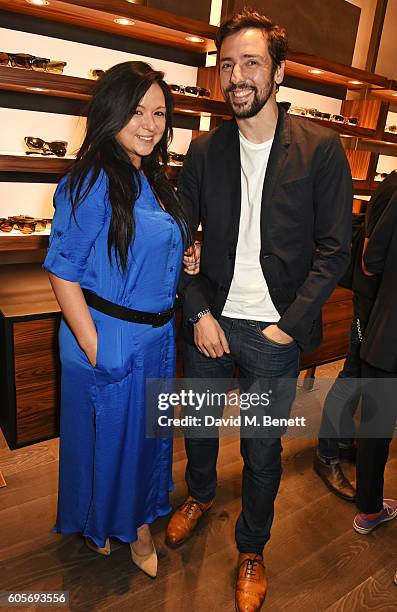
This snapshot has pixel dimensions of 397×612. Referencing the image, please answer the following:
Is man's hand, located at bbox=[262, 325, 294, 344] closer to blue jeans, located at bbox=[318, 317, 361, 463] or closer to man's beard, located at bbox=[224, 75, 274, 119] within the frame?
man's beard, located at bbox=[224, 75, 274, 119]

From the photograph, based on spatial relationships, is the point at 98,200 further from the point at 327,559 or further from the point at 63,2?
the point at 327,559

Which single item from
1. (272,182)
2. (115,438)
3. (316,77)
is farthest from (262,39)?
(316,77)

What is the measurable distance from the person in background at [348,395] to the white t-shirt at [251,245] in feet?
1.84

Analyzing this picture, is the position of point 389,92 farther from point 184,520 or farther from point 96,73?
point 184,520

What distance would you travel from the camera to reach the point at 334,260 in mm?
1536

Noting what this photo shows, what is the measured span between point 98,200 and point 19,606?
1350 mm

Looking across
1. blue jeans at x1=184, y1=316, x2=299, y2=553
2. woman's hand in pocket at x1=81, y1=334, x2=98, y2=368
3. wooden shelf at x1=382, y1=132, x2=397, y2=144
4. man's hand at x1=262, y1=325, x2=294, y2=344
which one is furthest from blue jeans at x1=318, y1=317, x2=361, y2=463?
wooden shelf at x1=382, y1=132, x2=397, y2=144

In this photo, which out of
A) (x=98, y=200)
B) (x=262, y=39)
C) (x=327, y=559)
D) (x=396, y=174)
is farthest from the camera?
(x=327, y=559)

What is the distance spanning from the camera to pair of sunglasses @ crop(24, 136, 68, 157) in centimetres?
240

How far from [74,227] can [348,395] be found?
62.6 inches

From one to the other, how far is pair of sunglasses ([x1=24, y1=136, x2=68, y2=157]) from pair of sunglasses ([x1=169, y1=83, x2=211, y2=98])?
2.26ft

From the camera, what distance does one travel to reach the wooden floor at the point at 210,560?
1.72 metres

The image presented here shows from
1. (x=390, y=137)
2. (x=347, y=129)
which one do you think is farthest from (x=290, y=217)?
(x=390, y=137)

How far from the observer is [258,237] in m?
1.60
